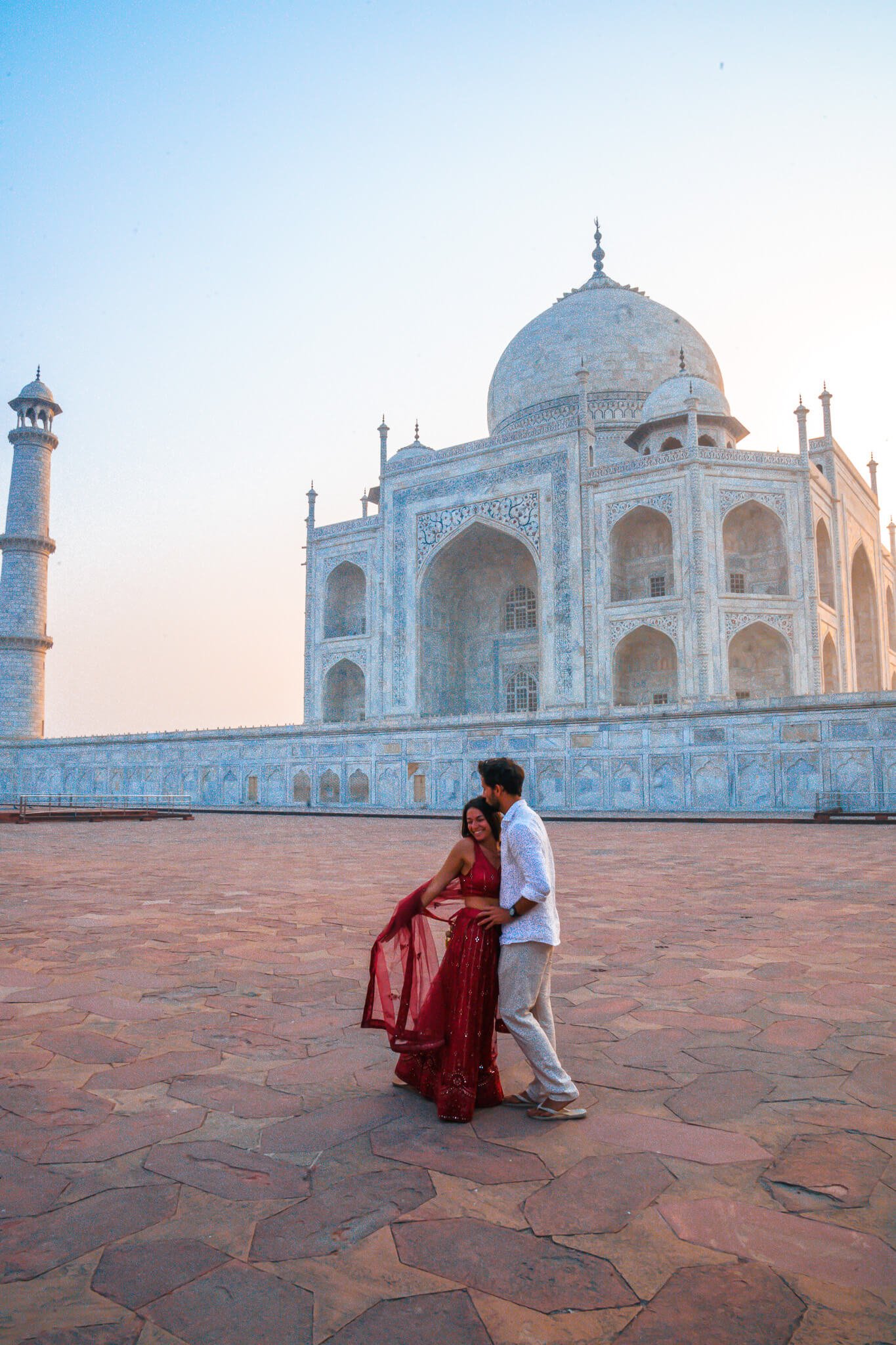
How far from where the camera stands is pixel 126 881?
253 inches

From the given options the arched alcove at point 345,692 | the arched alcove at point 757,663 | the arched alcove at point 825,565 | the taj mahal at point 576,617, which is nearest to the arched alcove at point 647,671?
the taj mahal at point 576,617

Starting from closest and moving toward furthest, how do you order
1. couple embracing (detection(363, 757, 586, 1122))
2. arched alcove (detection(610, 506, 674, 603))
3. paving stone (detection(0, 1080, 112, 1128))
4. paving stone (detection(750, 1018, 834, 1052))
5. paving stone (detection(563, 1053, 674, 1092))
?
paving stone (detection(0, 1080, 112, 1128)) → couple embracing (detection(363, 757, 586, 1122)) → paving stone (detection(563, 1053, 674, 1092)) → paving stone (detection(750, 1018, 834, 1052)) → arched alcove (detection(610, 506, 674, 603))

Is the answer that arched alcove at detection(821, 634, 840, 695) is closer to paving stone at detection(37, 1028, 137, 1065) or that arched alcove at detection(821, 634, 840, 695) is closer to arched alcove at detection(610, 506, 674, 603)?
arched alcove at detection(610, 506, 674, 603)

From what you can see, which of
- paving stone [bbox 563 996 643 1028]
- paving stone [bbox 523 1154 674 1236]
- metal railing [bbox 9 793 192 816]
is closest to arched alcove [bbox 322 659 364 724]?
metal railing [bbox 9 793 192 816]

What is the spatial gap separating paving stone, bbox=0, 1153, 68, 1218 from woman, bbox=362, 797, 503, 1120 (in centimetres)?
86

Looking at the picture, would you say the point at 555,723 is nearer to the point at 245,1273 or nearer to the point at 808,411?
the point at 808,411

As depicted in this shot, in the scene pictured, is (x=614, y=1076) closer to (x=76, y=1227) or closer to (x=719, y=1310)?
(x=719, y=1310)

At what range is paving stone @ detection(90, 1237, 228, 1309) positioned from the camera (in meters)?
1.44

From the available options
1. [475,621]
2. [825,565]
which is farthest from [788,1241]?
[475,621]

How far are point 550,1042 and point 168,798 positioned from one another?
20676 mm

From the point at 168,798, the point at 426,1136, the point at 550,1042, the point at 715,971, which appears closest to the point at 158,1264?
the point at 426,1136

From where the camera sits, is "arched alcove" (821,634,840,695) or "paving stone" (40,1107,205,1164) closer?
"paving stone" (40,1107,205,1164)

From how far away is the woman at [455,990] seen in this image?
225cm

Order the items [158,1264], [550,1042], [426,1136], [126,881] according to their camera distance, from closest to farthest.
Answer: [158,1264] < [426,1136] < [550,1042] < [126,881]
